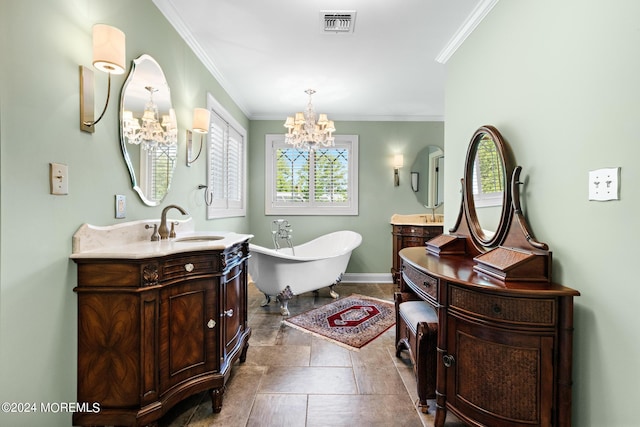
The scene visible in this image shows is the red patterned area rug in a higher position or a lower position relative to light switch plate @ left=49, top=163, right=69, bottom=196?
lower

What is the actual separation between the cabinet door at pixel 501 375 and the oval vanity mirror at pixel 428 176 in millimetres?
3452

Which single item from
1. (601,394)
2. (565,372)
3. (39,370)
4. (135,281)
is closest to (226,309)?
(135,281)

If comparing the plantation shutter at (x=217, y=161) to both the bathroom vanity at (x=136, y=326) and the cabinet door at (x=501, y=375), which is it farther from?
the cabinet door at (x=501, y=375)

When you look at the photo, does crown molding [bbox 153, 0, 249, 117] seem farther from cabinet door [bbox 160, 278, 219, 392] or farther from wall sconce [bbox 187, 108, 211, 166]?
cabinet door [bbox 160, 278, 219, 392]

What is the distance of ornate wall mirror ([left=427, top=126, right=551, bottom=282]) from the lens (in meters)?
1.42

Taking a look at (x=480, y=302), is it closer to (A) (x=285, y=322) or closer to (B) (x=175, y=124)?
(A) (x=285, y=322)

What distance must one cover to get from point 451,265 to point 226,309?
1367 mm

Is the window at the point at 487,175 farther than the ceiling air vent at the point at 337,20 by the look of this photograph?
No

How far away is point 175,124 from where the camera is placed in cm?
231

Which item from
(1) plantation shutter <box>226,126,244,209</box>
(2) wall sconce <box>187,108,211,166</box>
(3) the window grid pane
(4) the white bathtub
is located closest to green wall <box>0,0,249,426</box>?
(2) wall sconce <box>187,108,211,166</box>

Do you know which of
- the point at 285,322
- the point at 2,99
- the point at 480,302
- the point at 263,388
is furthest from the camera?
the point at 285,322

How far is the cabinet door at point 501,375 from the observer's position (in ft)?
4.17

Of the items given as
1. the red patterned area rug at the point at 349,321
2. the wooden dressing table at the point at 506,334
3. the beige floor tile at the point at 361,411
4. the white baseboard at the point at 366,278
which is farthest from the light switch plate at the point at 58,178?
the white baseboard at the point at 366,278

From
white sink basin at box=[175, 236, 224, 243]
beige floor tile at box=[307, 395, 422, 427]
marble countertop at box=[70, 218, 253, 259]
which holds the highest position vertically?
marble countertop at box=[70, 218, 253, 259]
